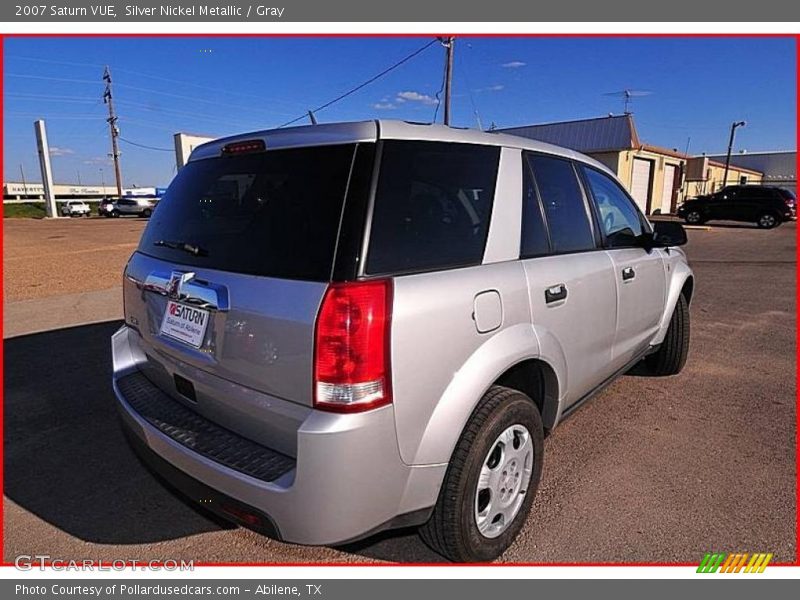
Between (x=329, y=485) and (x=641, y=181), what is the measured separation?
1278 inches

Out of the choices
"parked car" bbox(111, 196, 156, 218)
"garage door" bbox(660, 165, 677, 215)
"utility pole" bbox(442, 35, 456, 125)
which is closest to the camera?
"utility pole" bbox(442, 35, 456, 125)

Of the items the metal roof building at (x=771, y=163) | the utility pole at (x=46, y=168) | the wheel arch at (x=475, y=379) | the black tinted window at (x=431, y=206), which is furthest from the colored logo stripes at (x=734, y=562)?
the metal roof building at (x=771, y=163)

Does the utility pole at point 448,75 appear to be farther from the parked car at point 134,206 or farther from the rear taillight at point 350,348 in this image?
the parked car at point 134,206

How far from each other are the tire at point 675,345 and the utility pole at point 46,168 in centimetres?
5238

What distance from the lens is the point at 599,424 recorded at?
11.7 ft

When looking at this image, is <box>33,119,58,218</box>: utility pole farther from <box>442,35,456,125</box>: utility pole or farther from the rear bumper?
the rear bumper

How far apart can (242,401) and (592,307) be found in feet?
6.39

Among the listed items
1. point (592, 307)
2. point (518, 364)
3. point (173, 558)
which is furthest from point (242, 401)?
point (592, 307)

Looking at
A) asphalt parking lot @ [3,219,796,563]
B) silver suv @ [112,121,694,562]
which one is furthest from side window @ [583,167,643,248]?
asphalt parking lot @ [3,219,796,563]

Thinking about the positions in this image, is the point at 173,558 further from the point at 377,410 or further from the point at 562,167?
the point at 562,167

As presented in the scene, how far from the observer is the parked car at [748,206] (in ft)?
72.9

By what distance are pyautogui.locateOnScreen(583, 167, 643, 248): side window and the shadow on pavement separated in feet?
9.43

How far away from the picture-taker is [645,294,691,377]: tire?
4.26 meters

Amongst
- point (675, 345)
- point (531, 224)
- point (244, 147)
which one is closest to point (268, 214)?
point (244, 147)
